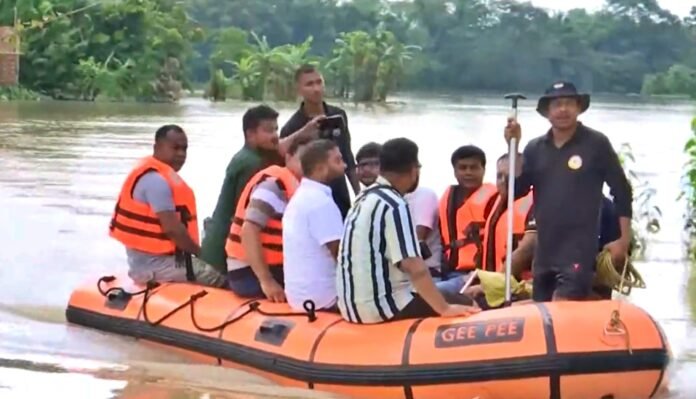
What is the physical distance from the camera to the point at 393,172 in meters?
5.50

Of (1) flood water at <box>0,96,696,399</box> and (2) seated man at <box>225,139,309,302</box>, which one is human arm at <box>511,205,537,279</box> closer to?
(1) flood water at <box>0,96,696,399</box>

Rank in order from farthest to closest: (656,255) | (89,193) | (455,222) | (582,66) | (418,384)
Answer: (582,66) < (89,193) < (656,255) < (455,222) < (418,384)

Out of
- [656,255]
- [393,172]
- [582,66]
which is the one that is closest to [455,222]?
[393,172]

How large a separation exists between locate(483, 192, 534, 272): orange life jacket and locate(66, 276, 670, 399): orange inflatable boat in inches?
45.1

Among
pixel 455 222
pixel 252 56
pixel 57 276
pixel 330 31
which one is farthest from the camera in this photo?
pixel 330 31

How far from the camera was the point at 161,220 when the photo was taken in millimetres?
7137

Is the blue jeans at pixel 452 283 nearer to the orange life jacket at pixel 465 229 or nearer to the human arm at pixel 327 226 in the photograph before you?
the orange life jacket at pixel 465 229

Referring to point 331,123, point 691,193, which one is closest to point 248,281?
point 331,123

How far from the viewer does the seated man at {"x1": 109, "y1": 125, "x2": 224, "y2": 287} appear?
7121mm

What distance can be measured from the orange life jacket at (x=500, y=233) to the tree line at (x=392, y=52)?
51.8 ft

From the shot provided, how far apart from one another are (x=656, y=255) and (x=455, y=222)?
4754mm

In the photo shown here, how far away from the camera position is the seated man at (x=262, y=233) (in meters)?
6.41

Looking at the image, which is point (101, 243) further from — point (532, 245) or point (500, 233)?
point (532, 245)

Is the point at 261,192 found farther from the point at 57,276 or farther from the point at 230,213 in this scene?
the point at 57,276
